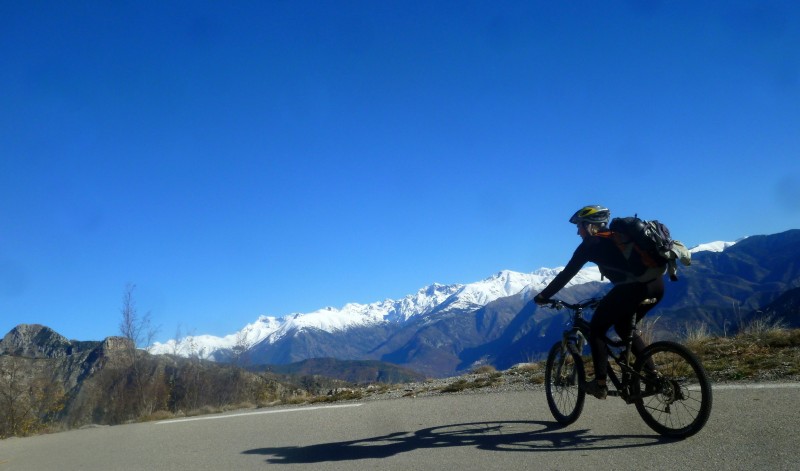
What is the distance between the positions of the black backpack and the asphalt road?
1.54 metres

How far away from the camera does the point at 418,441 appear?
253 inches

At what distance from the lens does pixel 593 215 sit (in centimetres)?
616

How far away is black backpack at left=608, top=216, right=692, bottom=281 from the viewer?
17.8ft

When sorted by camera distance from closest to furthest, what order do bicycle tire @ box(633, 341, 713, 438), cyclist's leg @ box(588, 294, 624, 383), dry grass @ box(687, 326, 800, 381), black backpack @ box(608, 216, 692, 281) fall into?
bicycle tire @ box(633, 341, 713, 438) → black backpack @ box(608, 216, 692, 281) → cyclist's leg @ box(588, 294, 624, 383) → dry grass @ box(687, 326, 800, 381)

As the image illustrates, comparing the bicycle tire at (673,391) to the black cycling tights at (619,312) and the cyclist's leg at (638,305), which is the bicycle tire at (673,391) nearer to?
the cyclist's leg at (638,305)

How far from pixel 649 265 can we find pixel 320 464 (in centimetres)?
362

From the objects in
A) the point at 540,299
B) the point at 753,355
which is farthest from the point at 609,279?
the point at 753,355

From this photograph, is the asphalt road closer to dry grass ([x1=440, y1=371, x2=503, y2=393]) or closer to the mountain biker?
the mountain biker

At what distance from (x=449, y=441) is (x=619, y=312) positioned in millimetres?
2138

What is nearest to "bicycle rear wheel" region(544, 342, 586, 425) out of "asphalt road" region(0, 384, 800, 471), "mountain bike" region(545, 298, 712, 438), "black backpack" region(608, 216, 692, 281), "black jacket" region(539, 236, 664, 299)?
"mountain bike" region(545, 298, 712, 438)

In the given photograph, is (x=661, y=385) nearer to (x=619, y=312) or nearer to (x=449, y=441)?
(x=619, y=312)

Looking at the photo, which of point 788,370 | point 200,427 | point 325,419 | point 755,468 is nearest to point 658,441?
point 755,468

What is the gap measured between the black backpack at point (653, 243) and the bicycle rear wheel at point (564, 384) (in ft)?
4.51

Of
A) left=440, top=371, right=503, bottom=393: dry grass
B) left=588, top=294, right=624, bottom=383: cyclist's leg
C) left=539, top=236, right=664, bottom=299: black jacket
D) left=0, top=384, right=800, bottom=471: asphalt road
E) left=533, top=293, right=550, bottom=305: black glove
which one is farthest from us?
left=440, top=371, right=503, bottom=393: dry grass
